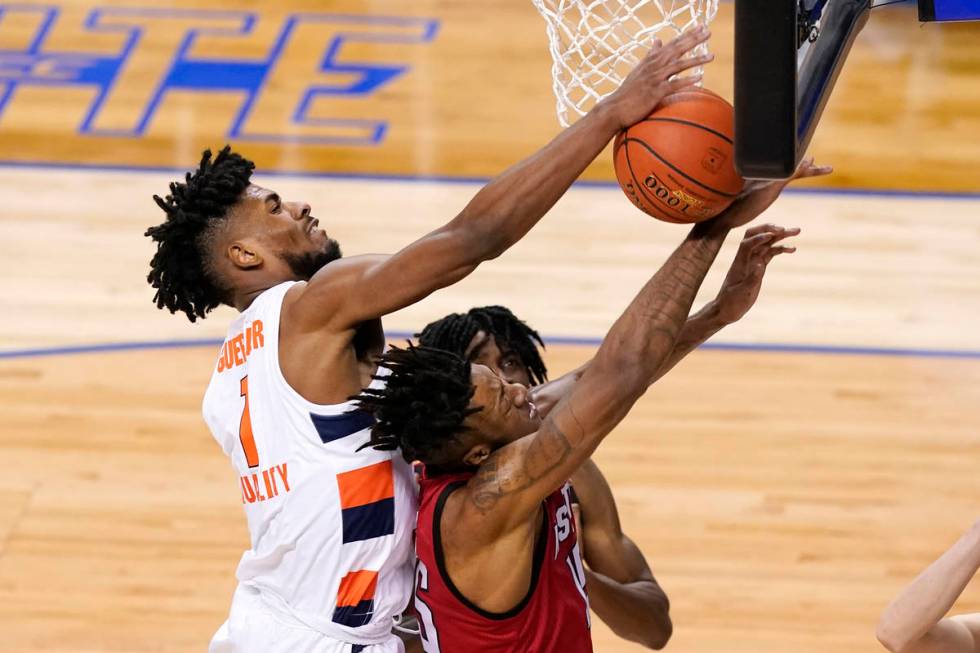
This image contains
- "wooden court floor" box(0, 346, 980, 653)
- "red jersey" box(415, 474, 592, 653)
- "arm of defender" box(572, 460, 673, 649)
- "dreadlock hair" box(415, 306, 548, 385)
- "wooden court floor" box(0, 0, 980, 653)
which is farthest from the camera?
"wooden court floor" box(0, 0, 980, 653)

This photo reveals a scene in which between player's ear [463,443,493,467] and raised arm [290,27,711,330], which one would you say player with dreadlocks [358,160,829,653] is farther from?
raised arm [290,27,711,330]

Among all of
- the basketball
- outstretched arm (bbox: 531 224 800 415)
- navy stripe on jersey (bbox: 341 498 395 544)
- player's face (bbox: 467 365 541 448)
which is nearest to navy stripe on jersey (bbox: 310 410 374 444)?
navy stripe on jersey (bbox: 341 498 395 544)

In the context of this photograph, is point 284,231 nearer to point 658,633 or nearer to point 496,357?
point 496,357

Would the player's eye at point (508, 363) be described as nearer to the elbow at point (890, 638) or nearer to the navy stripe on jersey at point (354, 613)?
the navy stripe on jersey at point (354, 613)

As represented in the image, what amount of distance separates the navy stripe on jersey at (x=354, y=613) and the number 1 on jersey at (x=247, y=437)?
15.3 inches

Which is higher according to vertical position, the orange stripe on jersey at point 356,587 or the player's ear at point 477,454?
the player's ear at point 477,454

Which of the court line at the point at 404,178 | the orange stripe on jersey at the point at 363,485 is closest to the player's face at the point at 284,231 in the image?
the orange stripe on jersey at the point at 363,485

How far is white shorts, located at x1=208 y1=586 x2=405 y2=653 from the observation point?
11.6 feet

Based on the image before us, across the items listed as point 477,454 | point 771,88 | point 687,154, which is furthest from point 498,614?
point 771,88

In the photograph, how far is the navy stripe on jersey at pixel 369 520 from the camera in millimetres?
3455

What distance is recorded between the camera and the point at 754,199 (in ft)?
10.3

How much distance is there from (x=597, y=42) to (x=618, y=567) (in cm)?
140

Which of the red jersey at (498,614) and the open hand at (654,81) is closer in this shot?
the open hand at (654,81)

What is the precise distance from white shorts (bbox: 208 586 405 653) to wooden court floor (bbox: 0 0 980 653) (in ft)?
5.71
